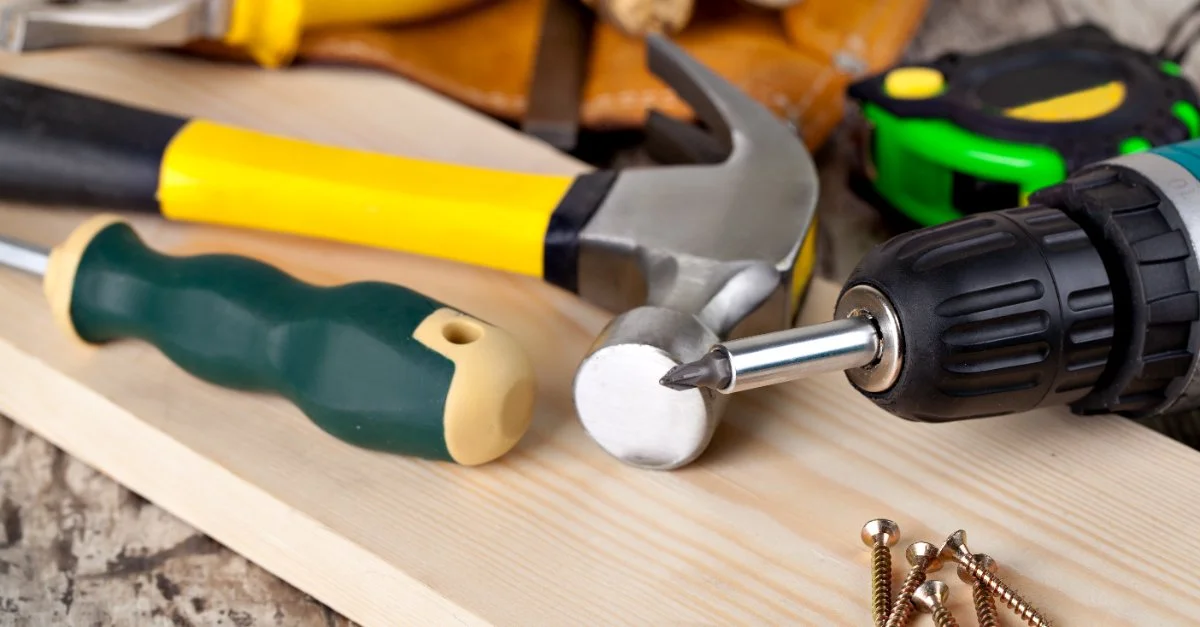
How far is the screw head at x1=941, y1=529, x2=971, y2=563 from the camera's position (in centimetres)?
57

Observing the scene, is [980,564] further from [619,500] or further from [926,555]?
[619,500]

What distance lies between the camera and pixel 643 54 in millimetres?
1015

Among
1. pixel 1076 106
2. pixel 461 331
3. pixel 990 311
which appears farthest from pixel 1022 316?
pixel 1076 106

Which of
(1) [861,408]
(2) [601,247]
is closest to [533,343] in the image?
(2) [601,247]

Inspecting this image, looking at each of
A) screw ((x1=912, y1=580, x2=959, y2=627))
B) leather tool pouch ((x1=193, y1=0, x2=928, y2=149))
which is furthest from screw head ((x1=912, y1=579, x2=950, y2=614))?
leather tool pouch ((x1=193, y1=0, x2=928, y2=149))

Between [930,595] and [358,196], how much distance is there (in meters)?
0.40

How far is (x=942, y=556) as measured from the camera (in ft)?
1.90

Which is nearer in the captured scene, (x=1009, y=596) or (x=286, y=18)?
(x=1009, y=596)

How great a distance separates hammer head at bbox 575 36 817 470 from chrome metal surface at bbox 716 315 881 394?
55 mm

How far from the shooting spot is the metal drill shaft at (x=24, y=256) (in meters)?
0.70

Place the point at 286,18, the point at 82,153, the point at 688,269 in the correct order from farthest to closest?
the point at 286,18 → the point at 82,153 → the point at 688,269

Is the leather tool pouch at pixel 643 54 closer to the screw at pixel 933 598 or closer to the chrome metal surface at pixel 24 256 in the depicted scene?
the chrome metal surface at pixel 24 256

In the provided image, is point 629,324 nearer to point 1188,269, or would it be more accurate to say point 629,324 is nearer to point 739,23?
point 1188,269

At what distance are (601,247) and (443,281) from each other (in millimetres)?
121
